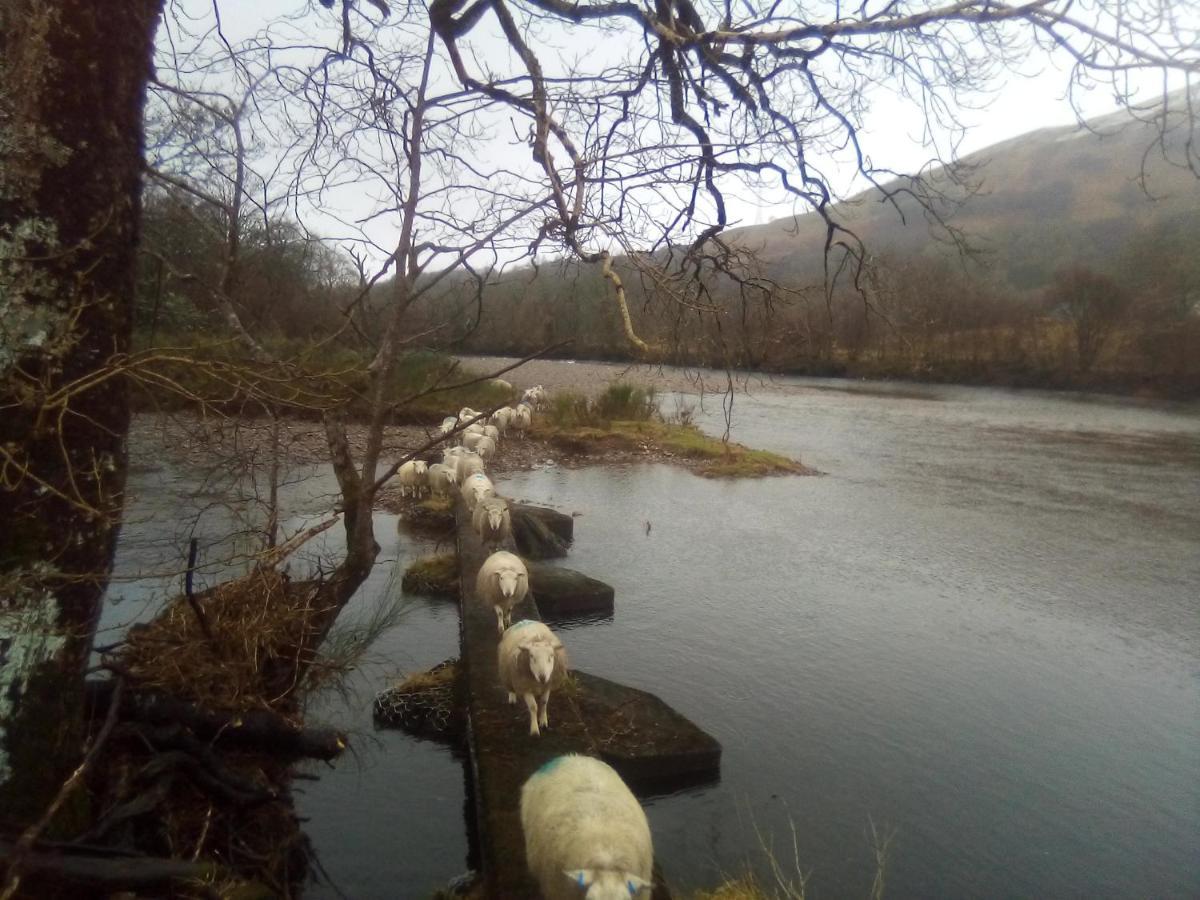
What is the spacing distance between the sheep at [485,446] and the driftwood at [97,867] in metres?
13.3

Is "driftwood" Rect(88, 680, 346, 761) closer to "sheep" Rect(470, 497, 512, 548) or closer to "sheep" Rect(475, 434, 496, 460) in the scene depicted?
"sheep" Rect(470, 497, 512, 548)

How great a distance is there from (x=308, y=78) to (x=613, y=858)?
16.1 feet

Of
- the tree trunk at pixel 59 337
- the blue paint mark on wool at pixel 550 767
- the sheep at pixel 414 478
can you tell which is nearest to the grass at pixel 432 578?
the sheep at pixel 414 478

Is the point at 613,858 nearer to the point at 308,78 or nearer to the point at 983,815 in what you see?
the point at 983,815

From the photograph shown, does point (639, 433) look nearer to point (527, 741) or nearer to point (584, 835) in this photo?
point (527, 741)

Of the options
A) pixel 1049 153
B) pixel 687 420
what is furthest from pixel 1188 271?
pixel 1049 153

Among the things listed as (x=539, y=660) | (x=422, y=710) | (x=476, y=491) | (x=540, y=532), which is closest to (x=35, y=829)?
(x=539, y=660)

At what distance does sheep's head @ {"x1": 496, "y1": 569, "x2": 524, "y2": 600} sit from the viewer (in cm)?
679

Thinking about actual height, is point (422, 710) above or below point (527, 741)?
below

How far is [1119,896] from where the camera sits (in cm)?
534

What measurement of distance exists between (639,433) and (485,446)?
5118mm

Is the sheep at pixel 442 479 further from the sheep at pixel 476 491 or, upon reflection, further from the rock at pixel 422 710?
the rock at pixel 422 710

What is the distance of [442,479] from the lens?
1318 centimetres

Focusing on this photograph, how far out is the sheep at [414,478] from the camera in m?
13.5
